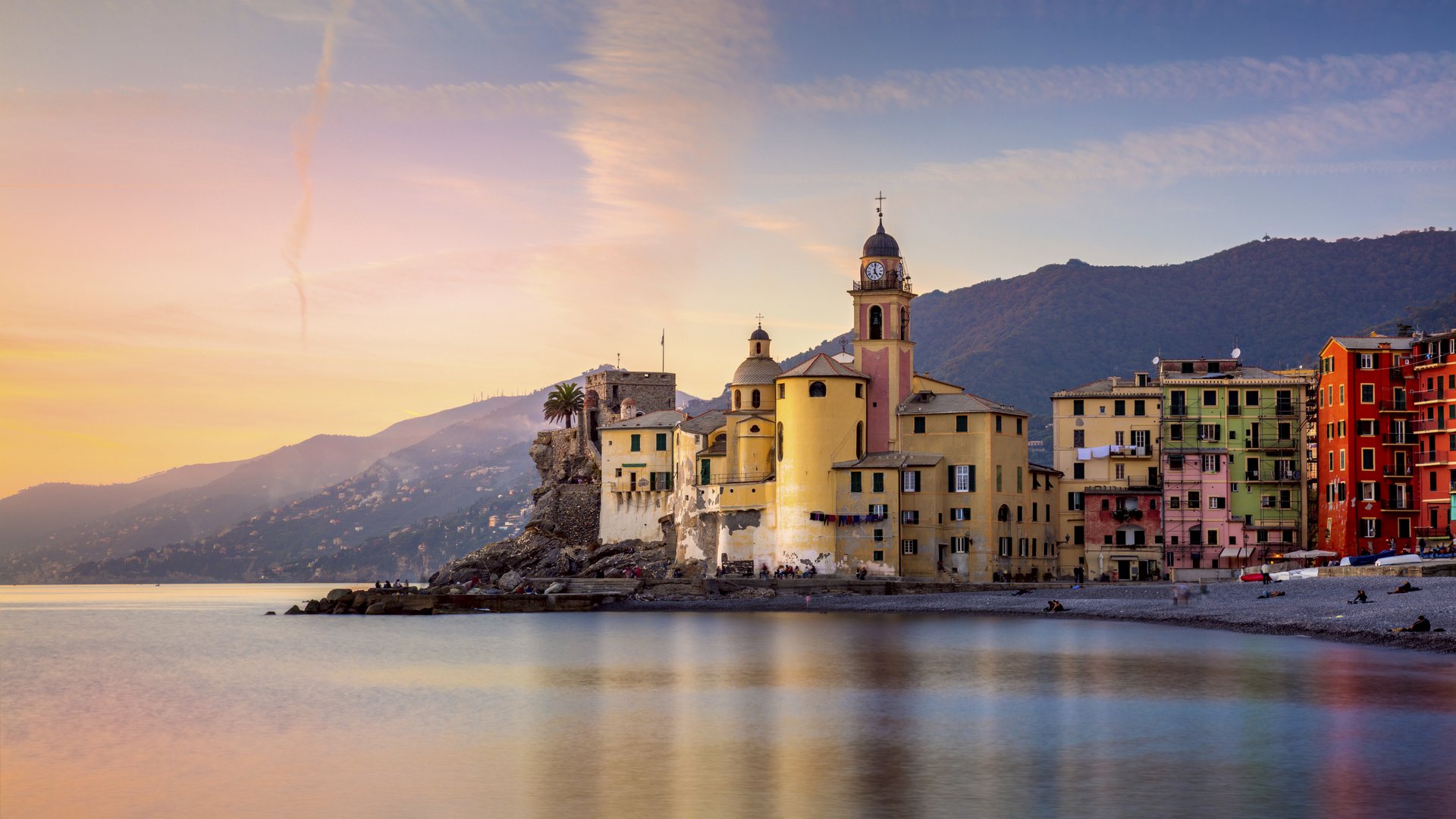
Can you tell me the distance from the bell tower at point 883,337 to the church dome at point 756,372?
23.6 ft

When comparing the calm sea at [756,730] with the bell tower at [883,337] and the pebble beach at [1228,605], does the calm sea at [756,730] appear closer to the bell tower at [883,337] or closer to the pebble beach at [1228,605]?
the pebble beach at [1228,605]

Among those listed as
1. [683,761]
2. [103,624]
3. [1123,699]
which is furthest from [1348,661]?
[103,624]

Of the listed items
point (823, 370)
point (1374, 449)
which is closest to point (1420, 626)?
point (1374, 449)

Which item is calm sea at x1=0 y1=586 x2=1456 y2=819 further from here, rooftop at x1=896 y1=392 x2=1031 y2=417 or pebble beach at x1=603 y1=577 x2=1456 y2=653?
rooftop at x1=896 y1=392 x2=1031 y2=417

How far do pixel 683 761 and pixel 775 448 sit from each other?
72.6 meters

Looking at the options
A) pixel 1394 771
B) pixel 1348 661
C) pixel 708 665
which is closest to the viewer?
pixel 1394 771

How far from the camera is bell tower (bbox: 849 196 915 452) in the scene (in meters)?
108

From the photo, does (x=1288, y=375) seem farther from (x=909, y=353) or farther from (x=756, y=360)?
(x=756, y=360)

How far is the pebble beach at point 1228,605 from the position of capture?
Answer: 61.8 meters

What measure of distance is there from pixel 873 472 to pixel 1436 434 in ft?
111

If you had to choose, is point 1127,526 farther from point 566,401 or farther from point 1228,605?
point 566,401

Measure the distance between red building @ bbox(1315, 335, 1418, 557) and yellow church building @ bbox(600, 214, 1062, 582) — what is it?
20.2m

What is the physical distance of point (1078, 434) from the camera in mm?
113062

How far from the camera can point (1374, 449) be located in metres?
96.2
